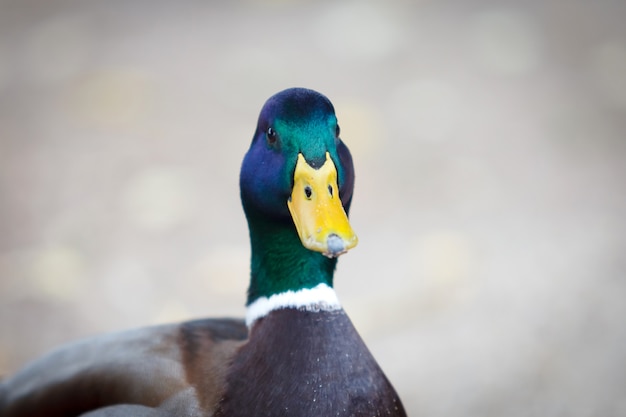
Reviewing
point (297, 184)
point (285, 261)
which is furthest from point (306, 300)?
point (297, 184)

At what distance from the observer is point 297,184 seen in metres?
1.92

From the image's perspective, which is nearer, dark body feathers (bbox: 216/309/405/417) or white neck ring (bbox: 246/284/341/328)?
dark body feathers (bbox: 216/309/405/417)

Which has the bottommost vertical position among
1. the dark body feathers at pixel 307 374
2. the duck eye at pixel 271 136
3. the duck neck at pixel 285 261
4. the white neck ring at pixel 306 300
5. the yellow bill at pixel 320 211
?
the dark body feathers at pixel 307 374

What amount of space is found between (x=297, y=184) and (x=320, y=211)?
5.0 inches

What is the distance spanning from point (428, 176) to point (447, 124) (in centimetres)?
49

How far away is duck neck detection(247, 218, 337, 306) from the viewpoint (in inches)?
82.8

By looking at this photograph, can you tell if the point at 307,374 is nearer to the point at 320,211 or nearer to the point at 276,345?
the point at 276,345

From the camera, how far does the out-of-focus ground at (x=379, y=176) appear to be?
3.55 m

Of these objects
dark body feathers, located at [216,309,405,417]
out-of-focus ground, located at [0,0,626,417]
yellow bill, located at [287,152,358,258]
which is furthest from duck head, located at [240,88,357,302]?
out-of-focus ground, located at [0,0,626,417]

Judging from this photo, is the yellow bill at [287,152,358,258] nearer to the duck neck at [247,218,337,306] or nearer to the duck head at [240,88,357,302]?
the duck head at [240,88,357,302]

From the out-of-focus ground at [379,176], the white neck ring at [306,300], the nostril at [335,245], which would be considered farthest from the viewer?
the out-of-focus ground at [379,176]

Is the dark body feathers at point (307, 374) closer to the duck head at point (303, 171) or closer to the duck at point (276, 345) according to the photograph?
the duck at point (276, 345)

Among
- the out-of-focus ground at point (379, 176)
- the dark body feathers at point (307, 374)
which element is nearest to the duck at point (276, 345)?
the dark body feathers at point (307, 374)

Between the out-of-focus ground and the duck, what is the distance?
1.25 metres
